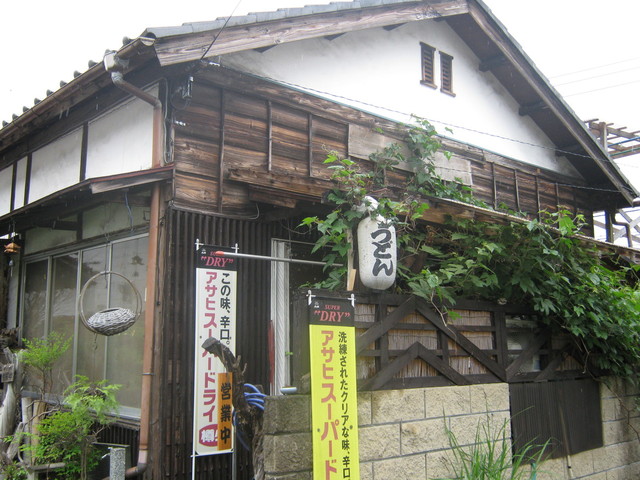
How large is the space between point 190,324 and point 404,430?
3116mm

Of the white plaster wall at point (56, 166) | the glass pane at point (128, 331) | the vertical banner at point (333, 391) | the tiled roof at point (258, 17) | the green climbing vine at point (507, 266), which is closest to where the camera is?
the vertical banner at point (333, 391)

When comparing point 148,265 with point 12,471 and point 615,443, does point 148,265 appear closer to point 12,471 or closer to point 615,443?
point 12,471

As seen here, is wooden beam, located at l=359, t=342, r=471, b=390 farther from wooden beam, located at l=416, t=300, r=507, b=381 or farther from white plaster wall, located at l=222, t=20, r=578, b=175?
white plaster wall, located at l=222, t=20, r=578, b=175

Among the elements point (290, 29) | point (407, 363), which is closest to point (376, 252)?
point (407, 363)

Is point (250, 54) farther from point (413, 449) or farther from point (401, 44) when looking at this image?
point (413, 449)

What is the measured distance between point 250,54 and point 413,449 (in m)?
6.19

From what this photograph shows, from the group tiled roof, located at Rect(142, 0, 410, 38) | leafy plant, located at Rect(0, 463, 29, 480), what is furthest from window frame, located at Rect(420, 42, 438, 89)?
leafy plant, located at Rect(0, 463, 29, 480)

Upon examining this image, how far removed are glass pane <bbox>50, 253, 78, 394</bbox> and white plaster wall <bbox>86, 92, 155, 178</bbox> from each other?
201 centimetres

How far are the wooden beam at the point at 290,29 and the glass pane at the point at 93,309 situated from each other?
12.7 ft

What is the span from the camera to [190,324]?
757 cm

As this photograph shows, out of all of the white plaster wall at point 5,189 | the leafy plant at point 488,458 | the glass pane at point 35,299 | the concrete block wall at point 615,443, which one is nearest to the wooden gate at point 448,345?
the leafy plant at point 488,458

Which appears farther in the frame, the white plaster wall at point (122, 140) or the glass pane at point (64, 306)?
the glass pane at point (64, 306)

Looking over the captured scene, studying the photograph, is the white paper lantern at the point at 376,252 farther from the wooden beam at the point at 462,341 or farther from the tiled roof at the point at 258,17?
the tiled roof at the point at 258,17

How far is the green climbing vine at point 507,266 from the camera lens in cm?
650
